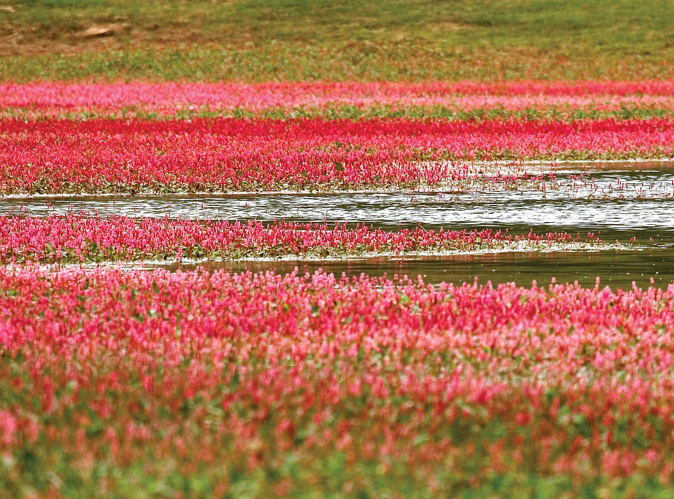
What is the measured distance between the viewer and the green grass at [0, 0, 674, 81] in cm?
6750

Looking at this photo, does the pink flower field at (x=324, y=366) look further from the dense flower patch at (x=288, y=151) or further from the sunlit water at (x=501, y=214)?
the dense flower patch at (x=288, y=151)

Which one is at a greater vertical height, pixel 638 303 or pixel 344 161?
pixel 638 303

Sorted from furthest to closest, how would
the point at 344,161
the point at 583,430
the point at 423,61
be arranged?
the point at 423,61
the point at 344,161
the point at 583,430

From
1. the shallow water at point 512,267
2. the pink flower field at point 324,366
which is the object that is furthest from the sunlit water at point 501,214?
the pink flower field at point 324,366

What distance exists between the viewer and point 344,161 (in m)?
26.9

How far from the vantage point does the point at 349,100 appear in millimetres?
45812

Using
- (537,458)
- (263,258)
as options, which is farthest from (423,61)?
(537,458)

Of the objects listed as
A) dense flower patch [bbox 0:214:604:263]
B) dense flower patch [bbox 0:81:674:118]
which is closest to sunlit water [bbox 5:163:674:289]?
dense flower patch [bbox 0:214:604:263]

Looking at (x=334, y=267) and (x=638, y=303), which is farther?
(x=334, y=267)

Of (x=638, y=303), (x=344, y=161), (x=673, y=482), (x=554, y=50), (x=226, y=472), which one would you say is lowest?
(x=554, y=50)

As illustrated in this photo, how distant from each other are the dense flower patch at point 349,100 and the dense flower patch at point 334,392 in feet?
98.9

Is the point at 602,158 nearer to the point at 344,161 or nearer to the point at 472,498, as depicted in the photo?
the point at 344,161

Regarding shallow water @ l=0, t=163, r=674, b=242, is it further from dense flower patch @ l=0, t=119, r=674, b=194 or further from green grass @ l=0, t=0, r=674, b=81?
green grass @ l=0, t=0, r=674, b=81

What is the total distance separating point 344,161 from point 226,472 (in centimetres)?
2132
